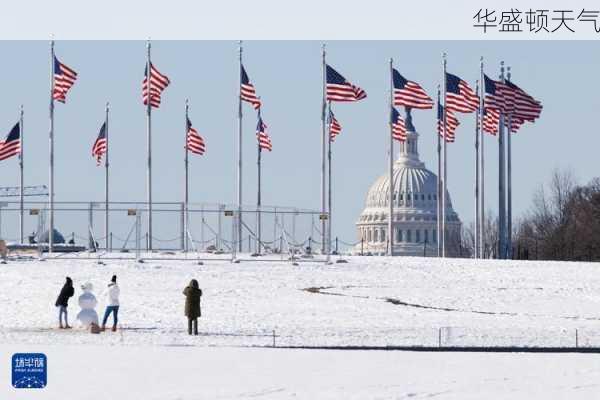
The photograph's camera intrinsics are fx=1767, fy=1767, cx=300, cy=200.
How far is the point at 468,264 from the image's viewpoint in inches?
2437

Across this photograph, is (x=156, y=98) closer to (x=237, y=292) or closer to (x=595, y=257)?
(x=237, y=292)

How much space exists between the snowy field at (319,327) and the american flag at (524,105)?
24.1 ft

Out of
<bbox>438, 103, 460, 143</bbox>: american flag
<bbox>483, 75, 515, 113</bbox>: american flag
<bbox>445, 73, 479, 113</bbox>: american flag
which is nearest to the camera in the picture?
<bbox>445, 73, 479, 113</bbox>: american flag

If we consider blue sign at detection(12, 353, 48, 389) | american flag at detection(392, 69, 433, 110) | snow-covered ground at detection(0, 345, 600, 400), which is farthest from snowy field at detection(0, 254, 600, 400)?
american flag at detection(392, 69, 433, 110)

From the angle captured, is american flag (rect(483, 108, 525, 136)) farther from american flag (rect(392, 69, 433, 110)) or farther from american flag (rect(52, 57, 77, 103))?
american flag (rect(52, 57, 77, 103))

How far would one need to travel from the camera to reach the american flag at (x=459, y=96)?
67.8 metres

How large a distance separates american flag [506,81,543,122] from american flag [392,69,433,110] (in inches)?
240

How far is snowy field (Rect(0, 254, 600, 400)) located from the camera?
1103 inches

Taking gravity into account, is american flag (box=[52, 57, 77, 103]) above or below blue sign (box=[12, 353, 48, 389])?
above

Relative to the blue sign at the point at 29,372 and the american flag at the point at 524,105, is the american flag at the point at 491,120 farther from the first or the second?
the blue sign at the point at 29,372

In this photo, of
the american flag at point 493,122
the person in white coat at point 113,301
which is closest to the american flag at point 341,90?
the american flag at point 493,122

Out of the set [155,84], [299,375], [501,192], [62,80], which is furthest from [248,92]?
[299,375]

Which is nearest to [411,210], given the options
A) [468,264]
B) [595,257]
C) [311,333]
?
[595,257]

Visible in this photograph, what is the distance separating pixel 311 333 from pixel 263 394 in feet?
36.2
